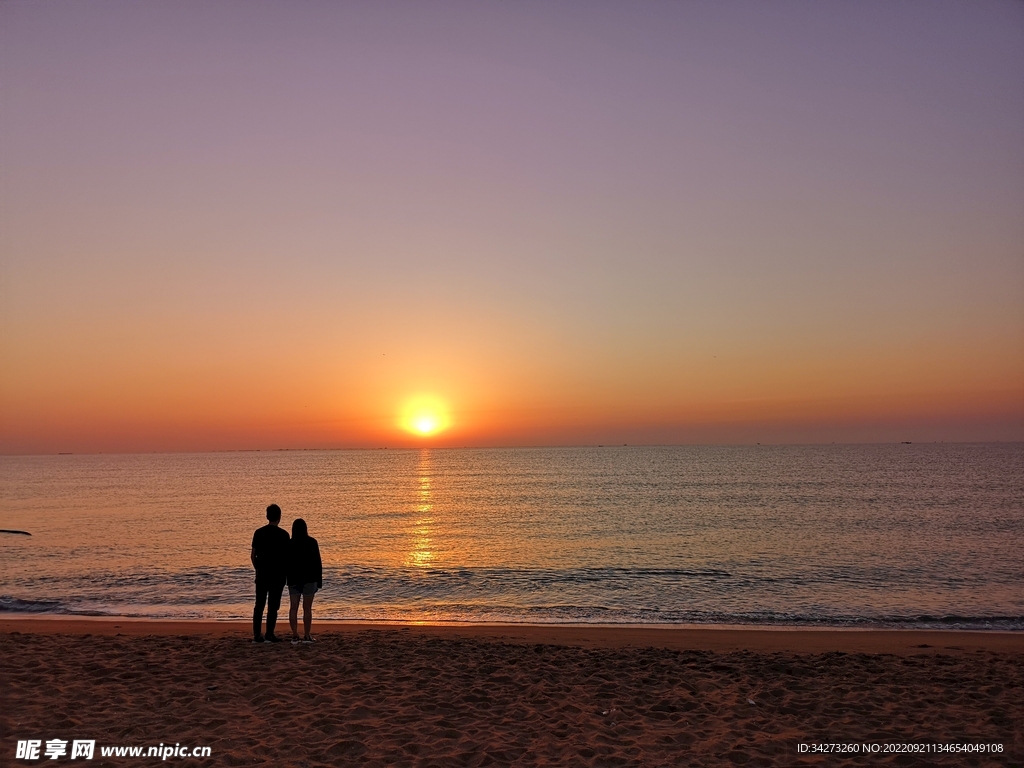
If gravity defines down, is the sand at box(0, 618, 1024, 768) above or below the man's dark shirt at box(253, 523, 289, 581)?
below

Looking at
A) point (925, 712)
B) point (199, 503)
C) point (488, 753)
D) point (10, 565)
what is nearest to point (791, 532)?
point (925, 712)

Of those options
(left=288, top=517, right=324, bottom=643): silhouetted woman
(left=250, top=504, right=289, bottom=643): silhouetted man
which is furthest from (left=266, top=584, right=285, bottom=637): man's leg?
(left=288, top=517, right=324, bottom=643): silhouetted woman

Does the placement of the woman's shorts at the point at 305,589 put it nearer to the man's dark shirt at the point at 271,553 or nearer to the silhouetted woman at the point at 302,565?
the silhouetted woman at the point at 302,565

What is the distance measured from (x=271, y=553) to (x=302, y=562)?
52 cm

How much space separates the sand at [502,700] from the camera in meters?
6.55

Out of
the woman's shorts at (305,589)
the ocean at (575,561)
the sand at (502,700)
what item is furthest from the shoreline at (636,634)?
Result: the woman's shorts at (305,589)

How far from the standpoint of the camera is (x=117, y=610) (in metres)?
17.1

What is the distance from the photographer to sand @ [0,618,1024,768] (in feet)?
21.5

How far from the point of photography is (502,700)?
26.9ft

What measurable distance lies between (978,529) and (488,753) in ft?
115

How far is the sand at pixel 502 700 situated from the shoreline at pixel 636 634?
0.23 metres

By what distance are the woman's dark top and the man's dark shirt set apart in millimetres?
93

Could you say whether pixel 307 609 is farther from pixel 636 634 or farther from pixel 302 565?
pixel 636 634

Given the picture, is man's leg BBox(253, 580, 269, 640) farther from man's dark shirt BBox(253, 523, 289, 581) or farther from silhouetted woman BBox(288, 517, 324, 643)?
silhouetted woman BBox(288, 517, 324, 643)
